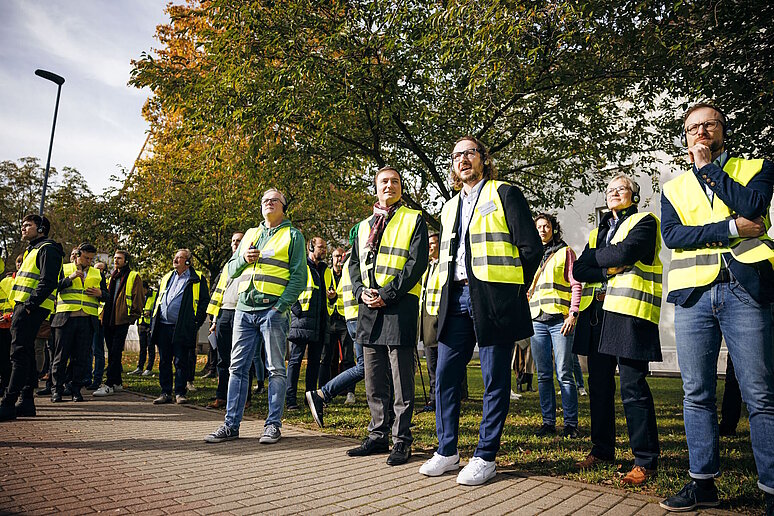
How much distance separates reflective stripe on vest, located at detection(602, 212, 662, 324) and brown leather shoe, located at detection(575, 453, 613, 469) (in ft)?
3.93

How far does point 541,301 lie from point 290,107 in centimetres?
508

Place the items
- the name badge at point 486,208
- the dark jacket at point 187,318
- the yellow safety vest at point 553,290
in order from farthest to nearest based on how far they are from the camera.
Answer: the dark jacket at point 187,318
the yellow safety vest at point 553,290
the name badge at point 486,208

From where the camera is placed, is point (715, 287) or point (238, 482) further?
point (238, 482)

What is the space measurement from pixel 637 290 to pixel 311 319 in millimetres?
4366

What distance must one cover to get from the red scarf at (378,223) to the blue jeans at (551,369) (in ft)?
6.43

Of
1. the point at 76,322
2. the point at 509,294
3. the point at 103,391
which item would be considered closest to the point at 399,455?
the point at 509,294

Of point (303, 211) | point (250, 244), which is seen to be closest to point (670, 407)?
point (250, 244)

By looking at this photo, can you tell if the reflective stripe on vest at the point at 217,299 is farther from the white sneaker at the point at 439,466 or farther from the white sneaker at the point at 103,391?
the white sneaker at the point at 439,466

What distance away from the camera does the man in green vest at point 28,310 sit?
618cm

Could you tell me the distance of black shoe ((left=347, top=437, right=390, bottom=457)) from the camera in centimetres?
483

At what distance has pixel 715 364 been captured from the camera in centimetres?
336

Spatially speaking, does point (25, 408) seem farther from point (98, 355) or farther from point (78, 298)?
point (98, 355)

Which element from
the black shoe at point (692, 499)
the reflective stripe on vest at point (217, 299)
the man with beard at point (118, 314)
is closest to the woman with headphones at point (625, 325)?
the black shoe at point (692, 499)

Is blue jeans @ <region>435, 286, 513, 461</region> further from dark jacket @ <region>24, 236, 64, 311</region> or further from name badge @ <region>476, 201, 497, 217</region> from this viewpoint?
dark jacket @ <region>24, 236, 64, 311</region>
